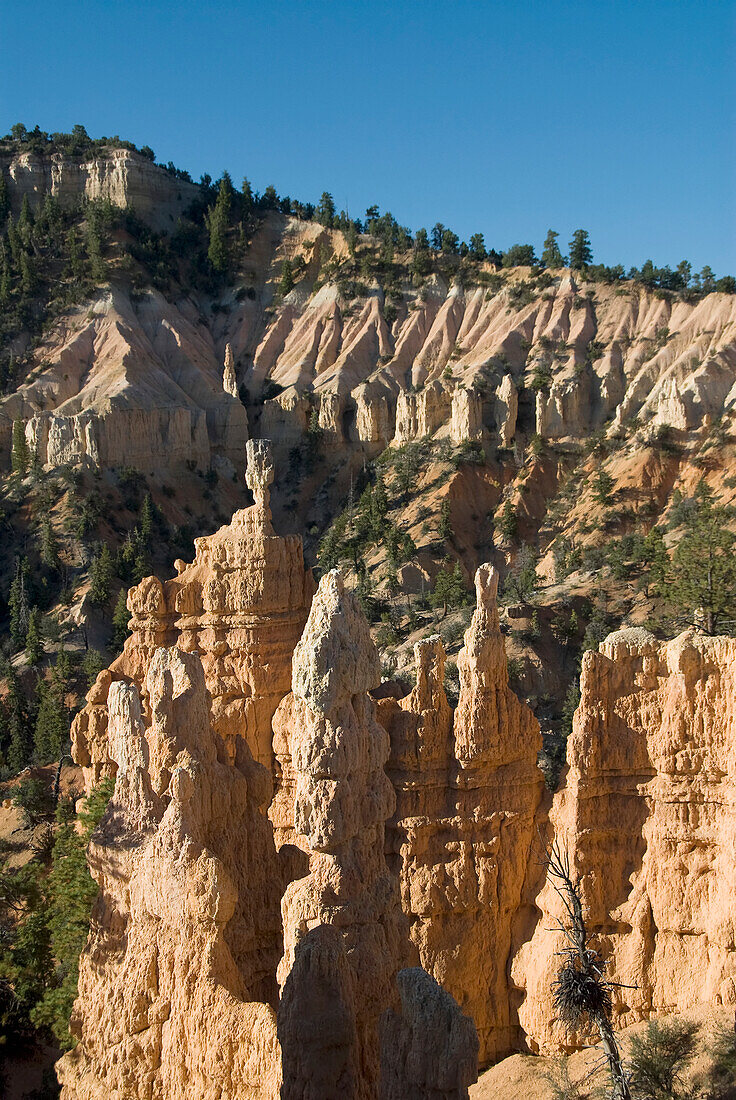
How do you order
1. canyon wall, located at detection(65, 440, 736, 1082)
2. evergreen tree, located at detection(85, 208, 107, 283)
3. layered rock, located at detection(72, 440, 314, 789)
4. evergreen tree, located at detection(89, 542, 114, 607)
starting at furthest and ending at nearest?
evergreen tree, located at detection(85, 208, 107, 283) < evergreen tree, located at detection(89, 542, 114, 607) < layered rock, located at detection(72, 440, 314, 789) < canyon wall, located at detection(65, 440, 736, 1082)

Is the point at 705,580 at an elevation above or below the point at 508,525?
below

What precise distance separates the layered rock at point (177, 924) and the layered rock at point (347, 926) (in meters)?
0.96

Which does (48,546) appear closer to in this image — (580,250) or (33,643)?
(33,643)

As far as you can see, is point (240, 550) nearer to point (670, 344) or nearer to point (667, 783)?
point (667, 783)

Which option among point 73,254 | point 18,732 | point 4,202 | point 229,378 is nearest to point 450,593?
point 18,732

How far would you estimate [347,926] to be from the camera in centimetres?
1288

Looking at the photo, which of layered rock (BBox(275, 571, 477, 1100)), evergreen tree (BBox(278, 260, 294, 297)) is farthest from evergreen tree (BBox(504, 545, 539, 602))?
evergreen tree (BBox(278, 260, 294, 297))

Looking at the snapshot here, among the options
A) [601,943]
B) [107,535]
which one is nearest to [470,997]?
[601,943]

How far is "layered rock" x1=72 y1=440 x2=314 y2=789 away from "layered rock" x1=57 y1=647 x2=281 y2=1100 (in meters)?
9.13

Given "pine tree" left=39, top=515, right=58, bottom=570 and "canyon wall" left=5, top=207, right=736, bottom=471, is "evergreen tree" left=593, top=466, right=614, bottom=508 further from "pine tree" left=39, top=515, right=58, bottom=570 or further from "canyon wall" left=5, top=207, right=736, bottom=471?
"pine tree" left=39, top=515, right=58, bottom=570

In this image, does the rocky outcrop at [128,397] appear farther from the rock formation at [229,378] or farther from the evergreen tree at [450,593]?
the evergreen tree at [450,593]

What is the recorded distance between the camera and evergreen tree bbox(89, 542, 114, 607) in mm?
57594

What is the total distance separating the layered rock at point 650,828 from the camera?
19.0 metres

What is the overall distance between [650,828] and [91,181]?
9974cm
